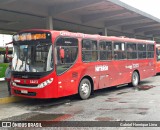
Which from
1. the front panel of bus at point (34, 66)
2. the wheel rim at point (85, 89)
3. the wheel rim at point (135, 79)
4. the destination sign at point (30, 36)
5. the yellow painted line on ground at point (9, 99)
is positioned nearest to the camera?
the front panel of bus at point (34, 66)

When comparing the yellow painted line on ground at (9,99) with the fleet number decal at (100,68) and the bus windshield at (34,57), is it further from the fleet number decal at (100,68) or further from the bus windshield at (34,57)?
the fleet number decal at (100,68)

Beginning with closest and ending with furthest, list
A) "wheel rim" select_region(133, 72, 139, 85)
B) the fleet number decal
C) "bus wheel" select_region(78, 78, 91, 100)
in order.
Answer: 1. "bus wheel" select_region(78, 78, 91, 100)
2. the fleet number decal
3. "wheel rim" select_region(133, 72, 139, 85)

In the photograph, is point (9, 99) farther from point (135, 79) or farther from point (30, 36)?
point (135, 79)

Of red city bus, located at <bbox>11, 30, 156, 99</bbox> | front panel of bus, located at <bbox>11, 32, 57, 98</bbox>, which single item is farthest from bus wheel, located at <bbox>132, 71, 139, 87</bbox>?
front panel of bus, located at <bbox>11, 32, 57, 98</bbox>

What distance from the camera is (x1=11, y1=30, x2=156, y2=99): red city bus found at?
952 cm

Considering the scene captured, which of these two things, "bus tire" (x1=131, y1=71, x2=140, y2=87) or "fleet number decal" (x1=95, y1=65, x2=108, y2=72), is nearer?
"fleet number decal" (x1=95, y1=65, x2=108, y2=72)

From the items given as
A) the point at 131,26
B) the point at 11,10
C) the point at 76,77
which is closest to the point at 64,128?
the point at 76,77

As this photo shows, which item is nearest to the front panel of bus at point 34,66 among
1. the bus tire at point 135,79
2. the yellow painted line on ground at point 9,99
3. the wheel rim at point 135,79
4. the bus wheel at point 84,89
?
the yellow painted line on ground at point 9,99

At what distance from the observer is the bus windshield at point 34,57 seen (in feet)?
31.2

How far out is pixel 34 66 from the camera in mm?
9648

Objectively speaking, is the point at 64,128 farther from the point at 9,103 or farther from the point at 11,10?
the point at 11,10

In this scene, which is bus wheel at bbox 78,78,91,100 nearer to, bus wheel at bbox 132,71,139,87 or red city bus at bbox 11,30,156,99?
red city bus at bbox 11,30,156,99

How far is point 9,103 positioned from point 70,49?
3123mm

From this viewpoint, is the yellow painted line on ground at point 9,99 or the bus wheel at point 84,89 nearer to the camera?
the yellow painted line on ground at point 9,99
